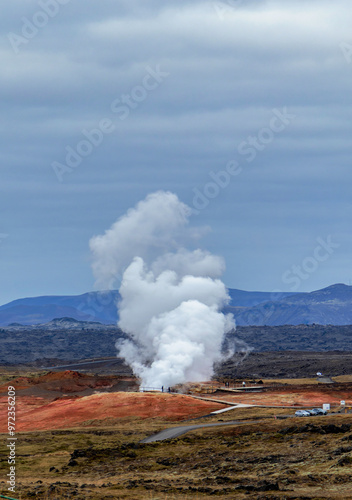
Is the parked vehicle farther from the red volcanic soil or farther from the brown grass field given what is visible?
the red volcanic soil

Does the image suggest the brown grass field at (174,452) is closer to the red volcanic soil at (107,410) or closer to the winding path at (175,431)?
the red volcanic soil at (107,410)

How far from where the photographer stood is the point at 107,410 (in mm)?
103812

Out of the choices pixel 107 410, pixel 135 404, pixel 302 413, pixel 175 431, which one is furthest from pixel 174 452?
pixel 135 404

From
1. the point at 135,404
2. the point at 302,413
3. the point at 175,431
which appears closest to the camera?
the point at 175,431

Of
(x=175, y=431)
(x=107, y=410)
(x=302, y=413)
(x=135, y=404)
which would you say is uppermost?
(x=135, y=404)

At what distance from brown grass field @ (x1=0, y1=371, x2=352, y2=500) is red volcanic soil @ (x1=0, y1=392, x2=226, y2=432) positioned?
147 mm

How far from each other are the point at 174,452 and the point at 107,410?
37.7 metres

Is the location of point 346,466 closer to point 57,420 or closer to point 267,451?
point 267,451

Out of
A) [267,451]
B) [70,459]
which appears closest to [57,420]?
[70,459]

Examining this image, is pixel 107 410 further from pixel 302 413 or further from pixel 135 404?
pixel 302 413

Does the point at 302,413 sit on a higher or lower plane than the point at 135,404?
lower

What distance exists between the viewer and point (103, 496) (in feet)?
152

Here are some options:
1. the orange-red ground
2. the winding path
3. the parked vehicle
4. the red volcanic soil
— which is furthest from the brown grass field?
the parked vehicle

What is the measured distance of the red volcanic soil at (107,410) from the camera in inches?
3873
